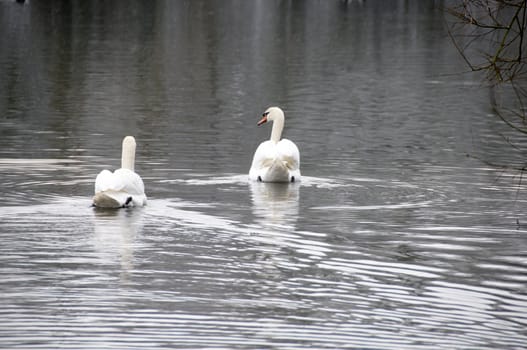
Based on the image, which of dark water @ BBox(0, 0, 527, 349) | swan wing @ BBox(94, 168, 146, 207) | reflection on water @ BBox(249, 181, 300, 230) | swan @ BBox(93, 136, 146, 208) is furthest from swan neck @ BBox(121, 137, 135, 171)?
reflection on water @ BBox(249, 181, 300, 230)

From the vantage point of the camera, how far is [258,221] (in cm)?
1744

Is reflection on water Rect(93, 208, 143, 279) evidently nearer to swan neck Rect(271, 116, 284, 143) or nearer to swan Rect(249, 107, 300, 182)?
swan Rect(249, 107, 300, 182)

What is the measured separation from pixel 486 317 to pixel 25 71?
120 ft

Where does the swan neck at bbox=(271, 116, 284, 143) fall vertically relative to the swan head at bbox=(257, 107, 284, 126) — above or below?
below

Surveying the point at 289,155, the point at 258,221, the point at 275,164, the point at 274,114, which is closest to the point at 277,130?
the point at 274,114

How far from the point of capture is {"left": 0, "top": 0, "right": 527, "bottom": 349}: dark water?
11.6m

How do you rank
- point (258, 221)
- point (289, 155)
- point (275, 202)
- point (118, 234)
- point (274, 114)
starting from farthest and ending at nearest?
point (274, 114) → point (289, 155) → point (275, 202) → point (258, 221) → point (118, 234)

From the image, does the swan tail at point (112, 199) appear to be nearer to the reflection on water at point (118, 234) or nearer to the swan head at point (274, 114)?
the reflection on water at point (118, 234)

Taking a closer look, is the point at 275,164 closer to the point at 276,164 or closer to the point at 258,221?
the point at 276,164

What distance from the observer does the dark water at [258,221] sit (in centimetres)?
1159

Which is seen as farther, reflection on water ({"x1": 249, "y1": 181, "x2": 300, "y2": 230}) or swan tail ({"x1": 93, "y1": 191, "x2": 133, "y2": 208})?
swan tail ({"x1": 93, "y1": 191, "x2": 133, "y2": 208})

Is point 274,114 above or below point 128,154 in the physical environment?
above

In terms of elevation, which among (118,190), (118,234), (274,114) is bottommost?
(118,234)

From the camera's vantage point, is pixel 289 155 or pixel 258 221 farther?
pixel 289 155
